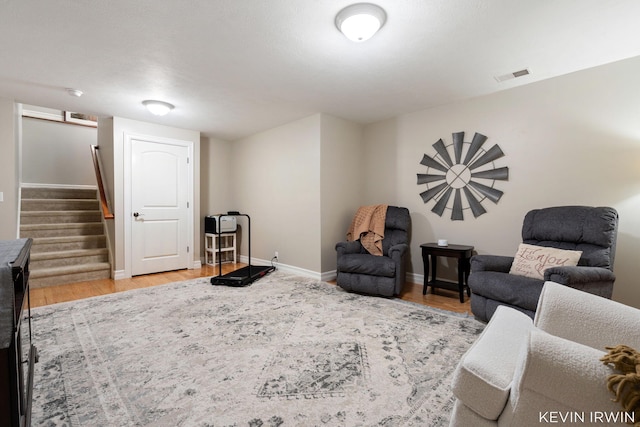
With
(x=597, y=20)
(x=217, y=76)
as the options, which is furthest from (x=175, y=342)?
(x=597, y=20)

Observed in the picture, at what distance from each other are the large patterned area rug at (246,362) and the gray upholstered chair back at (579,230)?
3.60ft

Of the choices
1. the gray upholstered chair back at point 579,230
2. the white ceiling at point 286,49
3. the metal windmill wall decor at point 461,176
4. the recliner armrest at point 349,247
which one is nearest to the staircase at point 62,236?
the white ceiling at point 286,49

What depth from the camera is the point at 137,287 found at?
12.5ft

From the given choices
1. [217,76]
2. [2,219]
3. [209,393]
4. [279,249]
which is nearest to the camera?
[209,393]

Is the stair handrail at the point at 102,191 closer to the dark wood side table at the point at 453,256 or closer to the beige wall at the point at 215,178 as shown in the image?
the beige wall at the point at 215,178

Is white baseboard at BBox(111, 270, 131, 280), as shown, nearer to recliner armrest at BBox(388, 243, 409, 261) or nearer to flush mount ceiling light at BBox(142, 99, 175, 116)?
flush mount ceiling light at BBox(142, 99, 175, 116)

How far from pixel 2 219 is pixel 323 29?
4.20m

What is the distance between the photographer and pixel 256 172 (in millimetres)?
5172

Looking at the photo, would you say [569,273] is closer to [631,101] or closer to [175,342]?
[631,101]

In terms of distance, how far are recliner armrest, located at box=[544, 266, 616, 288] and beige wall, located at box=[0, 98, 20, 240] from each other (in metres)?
5.48

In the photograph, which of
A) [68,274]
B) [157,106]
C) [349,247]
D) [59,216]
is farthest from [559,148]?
[59,216]

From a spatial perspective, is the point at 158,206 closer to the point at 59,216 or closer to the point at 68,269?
the point at 68,269

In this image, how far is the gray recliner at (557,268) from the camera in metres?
2.16

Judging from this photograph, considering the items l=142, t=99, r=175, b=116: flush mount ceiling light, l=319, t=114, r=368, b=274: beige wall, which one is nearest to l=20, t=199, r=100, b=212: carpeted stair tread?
l=142, t=99, r=175, b=116: flush mount ceiling light
